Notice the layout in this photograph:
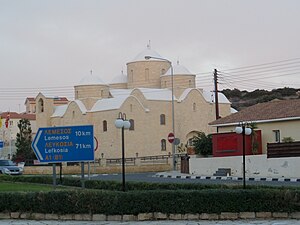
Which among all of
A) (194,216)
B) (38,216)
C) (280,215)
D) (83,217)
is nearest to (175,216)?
(194,216)

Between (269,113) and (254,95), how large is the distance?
106 metres

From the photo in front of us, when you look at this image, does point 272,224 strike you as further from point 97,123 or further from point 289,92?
point 289,92

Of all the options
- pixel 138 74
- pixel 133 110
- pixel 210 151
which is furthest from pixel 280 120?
pixel 138 74

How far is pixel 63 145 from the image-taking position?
675 inches

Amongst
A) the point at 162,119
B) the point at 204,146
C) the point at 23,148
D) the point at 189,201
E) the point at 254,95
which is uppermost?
the point at 254,95

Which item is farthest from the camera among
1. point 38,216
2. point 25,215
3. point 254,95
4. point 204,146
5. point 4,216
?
point 254,95

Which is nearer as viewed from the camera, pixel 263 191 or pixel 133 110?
pixel 263 191

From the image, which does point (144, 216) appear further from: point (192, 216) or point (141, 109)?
point (141, 109)

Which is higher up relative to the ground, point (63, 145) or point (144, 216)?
point (63, 145)

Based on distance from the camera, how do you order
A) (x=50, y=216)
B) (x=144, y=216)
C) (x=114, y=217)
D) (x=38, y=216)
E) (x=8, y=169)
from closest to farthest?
(x=144, y=216) < (x=114, y=217) < (x=50, y=216) < (x=38, y=216) < (x=8, y=169)

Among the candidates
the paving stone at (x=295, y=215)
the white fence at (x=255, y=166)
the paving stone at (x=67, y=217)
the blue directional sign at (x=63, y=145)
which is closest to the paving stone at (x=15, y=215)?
the paving stone at (x=67, y=217)

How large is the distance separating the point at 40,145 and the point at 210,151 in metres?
26.5

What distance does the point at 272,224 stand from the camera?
44.4 feet

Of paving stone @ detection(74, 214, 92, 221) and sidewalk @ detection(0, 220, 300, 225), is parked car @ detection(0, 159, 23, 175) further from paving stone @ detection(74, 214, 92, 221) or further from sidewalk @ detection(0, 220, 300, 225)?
paving stone @ detection(74, 214, 92, 221)
